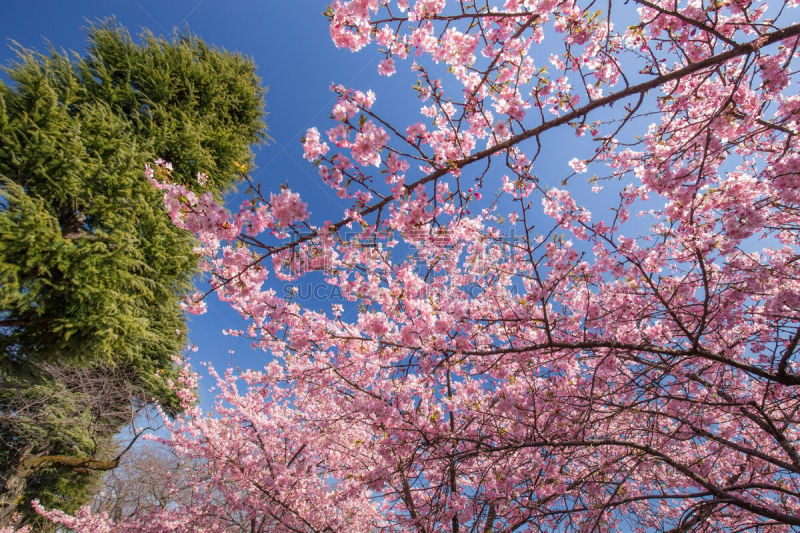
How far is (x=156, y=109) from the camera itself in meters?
7.21

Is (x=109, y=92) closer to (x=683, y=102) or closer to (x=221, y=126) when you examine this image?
(x=221, y=126)

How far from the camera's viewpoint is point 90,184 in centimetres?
569

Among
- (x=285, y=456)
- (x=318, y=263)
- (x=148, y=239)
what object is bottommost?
(x=285, y=456)

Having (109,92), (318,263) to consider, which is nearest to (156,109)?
(109,92)

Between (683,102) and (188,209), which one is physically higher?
(683,102)

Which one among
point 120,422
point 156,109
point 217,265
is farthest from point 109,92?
point 120,422

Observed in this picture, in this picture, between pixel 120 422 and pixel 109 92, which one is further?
pixel 120 422

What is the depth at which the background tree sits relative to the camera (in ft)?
16.9

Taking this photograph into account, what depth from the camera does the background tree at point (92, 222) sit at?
5.14 m

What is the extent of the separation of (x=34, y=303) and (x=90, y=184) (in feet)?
6.92

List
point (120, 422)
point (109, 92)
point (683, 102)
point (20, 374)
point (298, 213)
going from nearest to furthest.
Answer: point (298, 213)
point (683, 102)
point (20, 374)
point (109, 92)
point (120, 422)

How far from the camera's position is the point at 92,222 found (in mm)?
5875

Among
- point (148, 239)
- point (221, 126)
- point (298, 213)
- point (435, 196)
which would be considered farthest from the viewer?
point (221, 126)

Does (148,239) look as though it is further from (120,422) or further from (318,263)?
(120,422)
